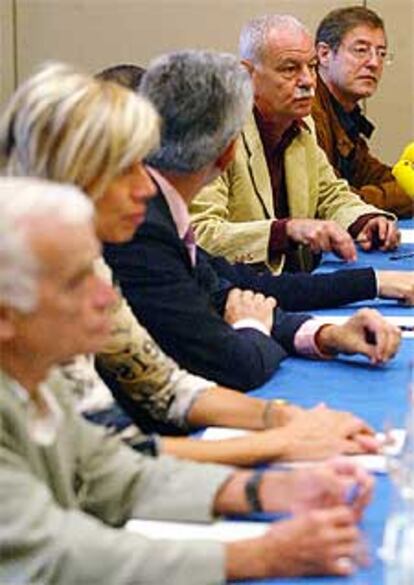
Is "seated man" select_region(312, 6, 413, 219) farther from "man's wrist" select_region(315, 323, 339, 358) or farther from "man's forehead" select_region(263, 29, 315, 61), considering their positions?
"man's wrist" select_region(315, 323, 339, 358)

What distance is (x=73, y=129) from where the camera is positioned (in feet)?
5.41

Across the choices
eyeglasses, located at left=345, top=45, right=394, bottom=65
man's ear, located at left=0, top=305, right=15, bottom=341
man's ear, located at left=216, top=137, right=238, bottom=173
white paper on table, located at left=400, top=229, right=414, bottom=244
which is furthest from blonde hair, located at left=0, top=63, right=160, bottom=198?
eyeglasses, located at left=345, top=45, right=394, bottom=65

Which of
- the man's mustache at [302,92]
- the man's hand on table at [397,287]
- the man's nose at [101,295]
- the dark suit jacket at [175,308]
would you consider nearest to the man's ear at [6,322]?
the man's nose at [101,295]

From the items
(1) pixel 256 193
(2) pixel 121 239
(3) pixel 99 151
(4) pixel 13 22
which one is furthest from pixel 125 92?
(4) pixel 13 22

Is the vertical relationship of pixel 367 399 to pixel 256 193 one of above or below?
above

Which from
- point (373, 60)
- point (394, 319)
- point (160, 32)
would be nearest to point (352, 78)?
point (373, 60)

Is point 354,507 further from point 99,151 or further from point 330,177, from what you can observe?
point 330,177

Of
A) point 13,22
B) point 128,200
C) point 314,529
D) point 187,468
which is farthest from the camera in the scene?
point 13,22

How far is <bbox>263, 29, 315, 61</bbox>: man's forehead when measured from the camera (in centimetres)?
385

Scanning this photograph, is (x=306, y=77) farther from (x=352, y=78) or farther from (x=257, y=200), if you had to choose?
(x=352, y=78)

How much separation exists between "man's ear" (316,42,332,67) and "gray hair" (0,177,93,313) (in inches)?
147

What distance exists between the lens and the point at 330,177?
13.9 ft

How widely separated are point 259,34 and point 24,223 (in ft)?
8.79

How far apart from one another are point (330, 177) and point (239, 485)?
270cm
